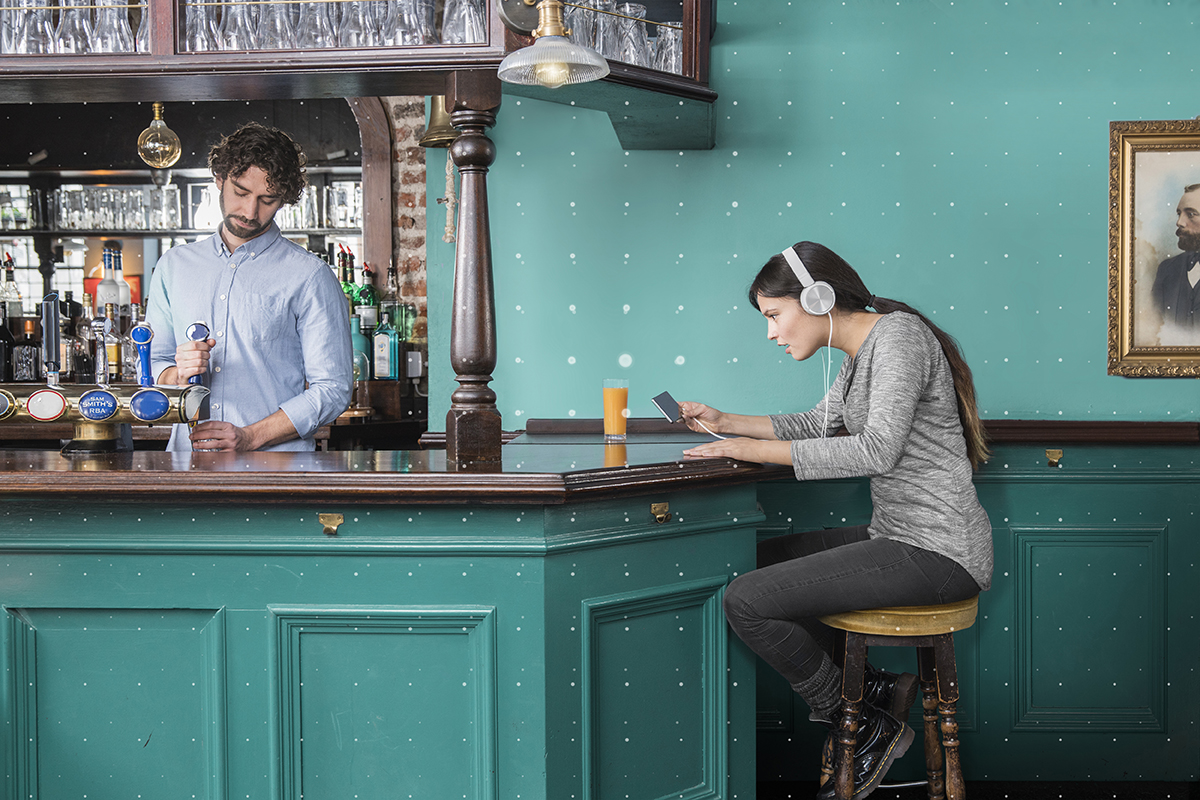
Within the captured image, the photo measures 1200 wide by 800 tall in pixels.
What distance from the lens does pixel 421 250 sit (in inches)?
161

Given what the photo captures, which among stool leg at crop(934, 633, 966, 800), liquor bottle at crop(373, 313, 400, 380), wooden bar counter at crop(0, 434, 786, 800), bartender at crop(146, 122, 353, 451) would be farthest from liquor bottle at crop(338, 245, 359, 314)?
stool leg at crop(934, 633, 966, 800)

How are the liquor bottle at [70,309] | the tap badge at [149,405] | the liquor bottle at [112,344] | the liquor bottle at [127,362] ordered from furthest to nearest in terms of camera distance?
1. the liquor bottle at [70,309]
2. the liquor bottle at [127,362]
3. the liquor bottle at [112,344]
4. the tap badge at [149,405]

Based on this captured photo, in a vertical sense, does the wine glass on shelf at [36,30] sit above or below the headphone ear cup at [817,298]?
above

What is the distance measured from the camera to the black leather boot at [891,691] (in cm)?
205

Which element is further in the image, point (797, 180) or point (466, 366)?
point (797, 180)

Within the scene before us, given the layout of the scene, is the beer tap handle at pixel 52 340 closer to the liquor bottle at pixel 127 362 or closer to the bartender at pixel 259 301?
the bartender at pixel 259 301

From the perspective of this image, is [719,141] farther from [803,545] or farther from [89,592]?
[89,592]

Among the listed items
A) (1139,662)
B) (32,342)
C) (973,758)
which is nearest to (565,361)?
(973,758)

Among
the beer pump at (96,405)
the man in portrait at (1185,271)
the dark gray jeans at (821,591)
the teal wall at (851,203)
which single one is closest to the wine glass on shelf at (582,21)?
the teal wall at (851,203)

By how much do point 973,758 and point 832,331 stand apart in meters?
1.40

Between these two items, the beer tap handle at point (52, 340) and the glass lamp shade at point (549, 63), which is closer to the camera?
the glass lamp shade at point (549, 63)

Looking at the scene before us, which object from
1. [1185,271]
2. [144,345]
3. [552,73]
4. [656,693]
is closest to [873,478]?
[656,693]

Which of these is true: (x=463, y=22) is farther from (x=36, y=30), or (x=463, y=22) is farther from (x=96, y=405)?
(x=96, y=405)

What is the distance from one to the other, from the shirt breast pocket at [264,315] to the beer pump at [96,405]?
28 cm
